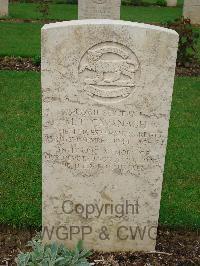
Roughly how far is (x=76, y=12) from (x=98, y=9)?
523 centimetres

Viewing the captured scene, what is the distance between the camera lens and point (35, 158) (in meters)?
6.02

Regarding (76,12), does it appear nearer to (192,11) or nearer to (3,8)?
(3,8)

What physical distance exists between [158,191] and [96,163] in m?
0.56

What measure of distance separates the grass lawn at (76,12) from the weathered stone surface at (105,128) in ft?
45.4

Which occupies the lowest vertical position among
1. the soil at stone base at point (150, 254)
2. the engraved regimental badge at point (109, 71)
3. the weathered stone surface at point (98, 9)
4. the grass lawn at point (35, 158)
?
the soil at stone base at point (150, 254)

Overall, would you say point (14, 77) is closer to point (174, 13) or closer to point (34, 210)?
point (34, 210)

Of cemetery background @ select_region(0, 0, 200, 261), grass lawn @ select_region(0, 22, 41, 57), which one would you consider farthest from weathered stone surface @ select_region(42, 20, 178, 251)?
grass lawn @ select_region(0, 22, 41, 57)

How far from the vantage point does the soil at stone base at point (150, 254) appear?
161 inches

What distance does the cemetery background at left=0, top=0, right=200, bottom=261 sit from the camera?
479 cm

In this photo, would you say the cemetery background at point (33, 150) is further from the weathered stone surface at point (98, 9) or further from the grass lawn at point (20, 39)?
the weathered stone surface at point (98, 9)

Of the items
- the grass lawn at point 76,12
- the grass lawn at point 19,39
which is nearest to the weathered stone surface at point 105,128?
the grass lawn at point 19,39

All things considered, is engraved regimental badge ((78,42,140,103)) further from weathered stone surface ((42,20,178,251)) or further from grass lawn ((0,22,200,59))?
grass lawn ((0,22,200,59))

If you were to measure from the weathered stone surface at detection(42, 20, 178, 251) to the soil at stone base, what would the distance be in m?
0.09

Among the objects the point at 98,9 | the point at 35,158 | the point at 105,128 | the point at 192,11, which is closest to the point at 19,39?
the point at 98,9
